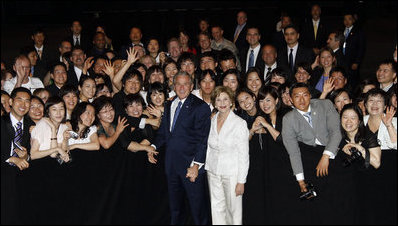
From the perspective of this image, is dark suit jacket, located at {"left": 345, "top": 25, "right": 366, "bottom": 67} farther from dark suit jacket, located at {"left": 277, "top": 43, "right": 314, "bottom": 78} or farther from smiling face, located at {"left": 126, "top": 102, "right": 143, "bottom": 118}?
smiling face, located at {"left": 126, "top": 102, "right": 143, "bottom": 118}

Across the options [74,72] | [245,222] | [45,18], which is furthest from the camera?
[45,18]

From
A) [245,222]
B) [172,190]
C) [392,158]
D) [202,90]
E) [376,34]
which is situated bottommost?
[245,222]

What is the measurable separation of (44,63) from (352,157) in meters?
5.74

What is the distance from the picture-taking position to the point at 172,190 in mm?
5078

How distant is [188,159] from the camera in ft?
16.8

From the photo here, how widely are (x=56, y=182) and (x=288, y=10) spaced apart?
383 inches

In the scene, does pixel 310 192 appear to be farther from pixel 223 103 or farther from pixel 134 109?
pixel 134 109

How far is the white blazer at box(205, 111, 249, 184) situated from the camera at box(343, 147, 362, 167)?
905 millimetres

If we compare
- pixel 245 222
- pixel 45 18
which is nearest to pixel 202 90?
pixel 245 222

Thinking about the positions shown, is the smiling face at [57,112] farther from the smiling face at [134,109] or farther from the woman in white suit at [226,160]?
the woman in white suit at [226,160]

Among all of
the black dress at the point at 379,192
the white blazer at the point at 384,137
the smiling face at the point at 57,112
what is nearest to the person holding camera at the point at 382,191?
the black dress at the point at 379,192

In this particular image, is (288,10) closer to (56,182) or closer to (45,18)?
(45,18)

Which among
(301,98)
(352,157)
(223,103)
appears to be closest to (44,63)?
(223,103)

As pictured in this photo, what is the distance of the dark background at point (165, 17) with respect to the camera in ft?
41.2
